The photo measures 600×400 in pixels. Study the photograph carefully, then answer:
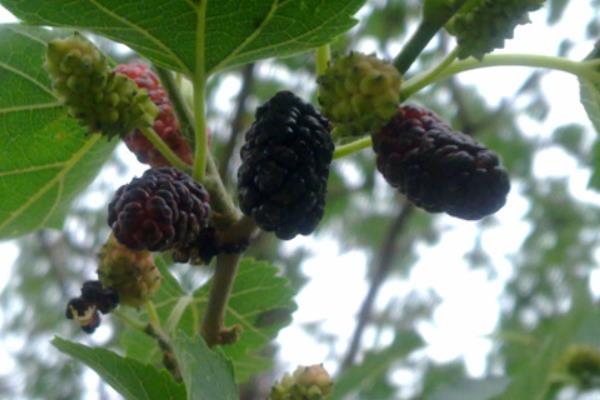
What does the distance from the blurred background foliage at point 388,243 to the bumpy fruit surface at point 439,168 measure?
5.58 ft

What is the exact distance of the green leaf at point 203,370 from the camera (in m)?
0.85

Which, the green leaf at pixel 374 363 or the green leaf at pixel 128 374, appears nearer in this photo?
the green leaf at pixel 128 374

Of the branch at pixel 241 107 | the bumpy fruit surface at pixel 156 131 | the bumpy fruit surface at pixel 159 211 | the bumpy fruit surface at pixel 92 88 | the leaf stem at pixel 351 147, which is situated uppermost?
the branch at pixel 241 107

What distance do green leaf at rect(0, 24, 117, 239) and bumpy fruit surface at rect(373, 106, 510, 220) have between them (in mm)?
378

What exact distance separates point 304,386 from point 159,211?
269mm

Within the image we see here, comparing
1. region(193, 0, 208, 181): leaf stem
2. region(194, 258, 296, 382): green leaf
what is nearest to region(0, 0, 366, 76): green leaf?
region(193, 0, 208, 181): leaf stem

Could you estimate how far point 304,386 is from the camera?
99cm

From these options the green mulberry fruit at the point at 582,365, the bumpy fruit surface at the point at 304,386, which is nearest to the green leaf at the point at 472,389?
the green mulberry fruit at the point at 582,365

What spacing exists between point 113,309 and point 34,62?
0.97ft

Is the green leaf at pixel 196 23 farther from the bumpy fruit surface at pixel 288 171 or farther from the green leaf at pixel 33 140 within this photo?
the green leaf at pixel 33 140

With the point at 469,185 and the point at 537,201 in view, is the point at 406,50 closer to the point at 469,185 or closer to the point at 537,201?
the point at 469,185

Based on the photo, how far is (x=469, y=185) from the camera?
87cm

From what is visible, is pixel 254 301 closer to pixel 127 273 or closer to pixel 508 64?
pixel 127 273

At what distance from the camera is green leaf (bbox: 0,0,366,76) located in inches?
33.8
